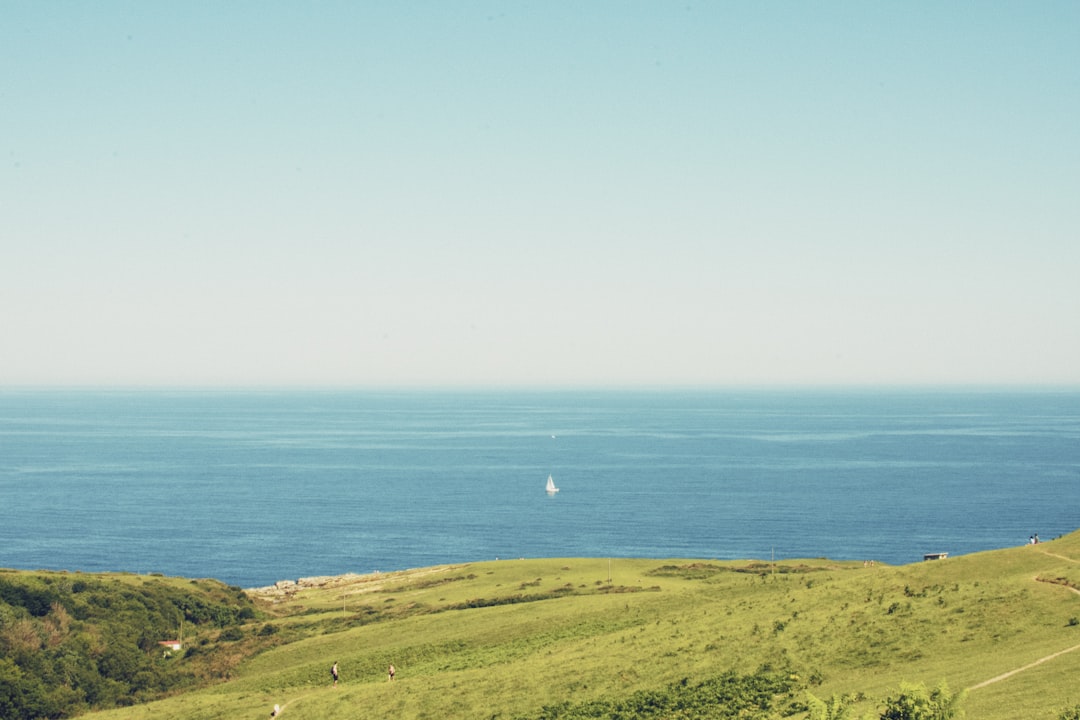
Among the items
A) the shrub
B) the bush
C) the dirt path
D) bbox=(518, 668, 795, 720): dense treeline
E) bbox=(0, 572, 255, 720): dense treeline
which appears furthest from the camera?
bbox=(0, 572, 255, 720): dense treeline

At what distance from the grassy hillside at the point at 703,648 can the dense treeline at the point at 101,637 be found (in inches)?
276

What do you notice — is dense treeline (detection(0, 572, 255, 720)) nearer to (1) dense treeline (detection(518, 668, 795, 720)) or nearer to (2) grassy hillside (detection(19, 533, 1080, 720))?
(2) grassy hillside (detection(19, 533, 1080, 720))

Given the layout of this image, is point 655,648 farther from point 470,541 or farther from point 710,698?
point 470,541

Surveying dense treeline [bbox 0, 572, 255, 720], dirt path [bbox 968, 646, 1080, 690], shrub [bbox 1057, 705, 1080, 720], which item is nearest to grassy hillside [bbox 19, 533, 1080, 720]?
dirt path [bbox 968, 646, 1080, 690]

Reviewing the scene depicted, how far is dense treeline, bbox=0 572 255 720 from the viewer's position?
212ft

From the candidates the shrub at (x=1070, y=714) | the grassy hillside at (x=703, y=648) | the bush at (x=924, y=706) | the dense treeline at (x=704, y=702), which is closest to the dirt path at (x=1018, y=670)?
the grassy hillside at (x=703, y=648)

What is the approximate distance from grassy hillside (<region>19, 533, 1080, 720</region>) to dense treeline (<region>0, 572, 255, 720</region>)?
23.0 ft

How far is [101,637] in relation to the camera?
7412 cm

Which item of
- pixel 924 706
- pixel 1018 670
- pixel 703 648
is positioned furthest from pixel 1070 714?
pixel 703 648

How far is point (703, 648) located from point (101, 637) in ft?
177

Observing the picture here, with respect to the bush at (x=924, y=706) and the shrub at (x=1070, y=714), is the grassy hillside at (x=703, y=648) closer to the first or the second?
the shrub at (x=1070, y=714)

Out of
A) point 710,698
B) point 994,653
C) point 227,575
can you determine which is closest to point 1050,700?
point 994,653

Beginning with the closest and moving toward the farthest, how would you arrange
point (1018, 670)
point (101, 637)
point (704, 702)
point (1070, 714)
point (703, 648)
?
point (1070, 714) < point (1018, 670) < point (704, 702) < point (703, 648) < point (101, 637)

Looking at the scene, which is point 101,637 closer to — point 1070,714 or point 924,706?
point 924,706
